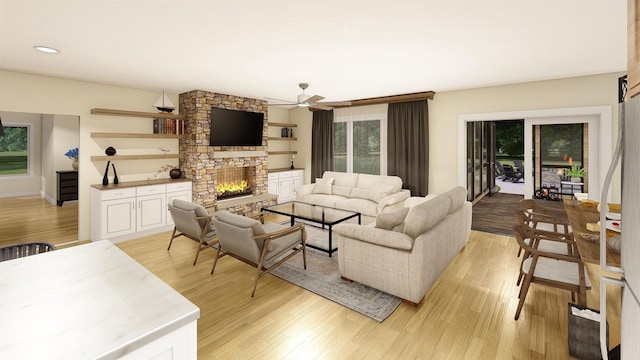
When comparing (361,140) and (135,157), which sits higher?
(361,140)

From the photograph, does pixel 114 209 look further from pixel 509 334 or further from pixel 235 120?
pixel 509 334

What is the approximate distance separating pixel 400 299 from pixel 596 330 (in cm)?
145

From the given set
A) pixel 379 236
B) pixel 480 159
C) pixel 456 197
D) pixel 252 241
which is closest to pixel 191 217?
pixel 252 241

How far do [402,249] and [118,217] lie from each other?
14.8ft

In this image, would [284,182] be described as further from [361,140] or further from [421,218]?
[421,218]

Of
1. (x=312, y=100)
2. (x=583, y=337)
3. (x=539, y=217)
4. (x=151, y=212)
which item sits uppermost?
(x=312, y=100)

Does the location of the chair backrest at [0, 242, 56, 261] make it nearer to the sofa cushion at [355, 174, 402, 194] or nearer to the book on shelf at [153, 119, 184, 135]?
the book on shelf at [153, 119, 184, 135]

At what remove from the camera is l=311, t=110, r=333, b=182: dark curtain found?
769 centimetres

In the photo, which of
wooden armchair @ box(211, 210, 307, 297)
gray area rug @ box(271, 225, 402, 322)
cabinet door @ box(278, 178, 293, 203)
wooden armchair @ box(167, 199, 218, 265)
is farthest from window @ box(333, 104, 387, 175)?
wooden armchair @ box(167, 199, 218, 265)

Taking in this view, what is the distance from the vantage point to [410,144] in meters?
6.24

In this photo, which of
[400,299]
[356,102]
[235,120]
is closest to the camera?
[400,299]

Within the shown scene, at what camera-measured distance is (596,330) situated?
2.05 m

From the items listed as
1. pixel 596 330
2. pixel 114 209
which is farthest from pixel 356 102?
pixel 596 330

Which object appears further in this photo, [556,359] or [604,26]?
[604,26]
